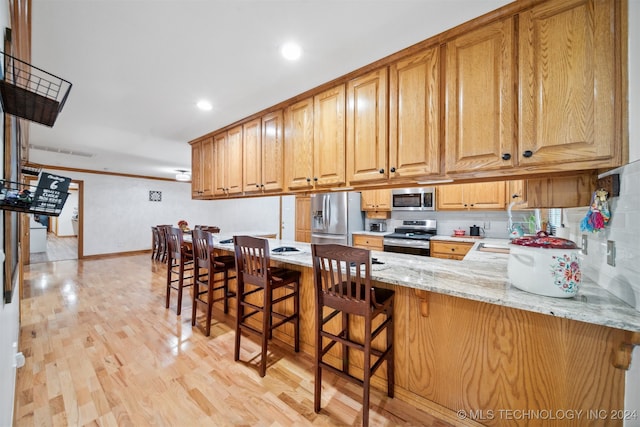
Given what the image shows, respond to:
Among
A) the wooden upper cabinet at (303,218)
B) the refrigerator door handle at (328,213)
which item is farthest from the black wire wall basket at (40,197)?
the wooden upper cabinet at (303,218)

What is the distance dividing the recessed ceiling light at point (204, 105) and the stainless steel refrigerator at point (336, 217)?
7.86ft

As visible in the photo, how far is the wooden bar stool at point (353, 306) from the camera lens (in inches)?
52.9

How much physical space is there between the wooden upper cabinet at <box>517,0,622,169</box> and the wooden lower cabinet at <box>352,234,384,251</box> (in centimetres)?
276

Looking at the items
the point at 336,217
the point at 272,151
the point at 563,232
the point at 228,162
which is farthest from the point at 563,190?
the point at 336,217

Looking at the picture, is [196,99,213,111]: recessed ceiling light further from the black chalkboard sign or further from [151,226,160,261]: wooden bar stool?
[151,226,160,261]: wooden bar stool

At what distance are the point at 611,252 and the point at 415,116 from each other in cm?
122

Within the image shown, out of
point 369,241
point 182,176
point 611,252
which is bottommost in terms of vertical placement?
point 369,241

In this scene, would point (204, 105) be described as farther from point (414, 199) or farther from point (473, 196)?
point (473, 196)

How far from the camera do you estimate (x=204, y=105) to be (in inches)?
102

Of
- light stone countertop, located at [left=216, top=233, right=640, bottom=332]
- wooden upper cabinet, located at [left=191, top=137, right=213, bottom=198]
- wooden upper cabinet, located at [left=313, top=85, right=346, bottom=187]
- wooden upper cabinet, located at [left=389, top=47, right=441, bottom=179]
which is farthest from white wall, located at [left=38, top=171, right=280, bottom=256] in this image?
light stone countertop, located at [left=216, top=233, right=640, bottom=332]

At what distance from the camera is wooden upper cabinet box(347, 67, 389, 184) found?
185 centimetres

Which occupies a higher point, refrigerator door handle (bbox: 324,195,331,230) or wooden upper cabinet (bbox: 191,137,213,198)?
wooden upper cabinet (bbox: 191,137,213,198)

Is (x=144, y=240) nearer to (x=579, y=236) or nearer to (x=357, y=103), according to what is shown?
(x=357, y=103)

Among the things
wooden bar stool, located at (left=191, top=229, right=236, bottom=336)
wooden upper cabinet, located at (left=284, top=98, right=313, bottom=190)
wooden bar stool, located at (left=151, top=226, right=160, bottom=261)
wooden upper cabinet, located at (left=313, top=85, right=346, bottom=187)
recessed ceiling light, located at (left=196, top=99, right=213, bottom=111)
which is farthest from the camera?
wooden bar stool, located at (left=151, top=226, right=160, bottom=261)
